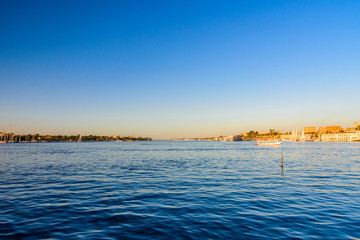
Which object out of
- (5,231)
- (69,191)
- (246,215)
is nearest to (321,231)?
(246,215)

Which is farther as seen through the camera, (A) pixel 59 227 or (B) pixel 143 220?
(B) pixel 143 220

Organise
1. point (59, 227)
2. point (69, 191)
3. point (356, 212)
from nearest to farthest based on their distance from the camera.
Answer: point (59, 227) < point (356, 212) < point (69, 191)

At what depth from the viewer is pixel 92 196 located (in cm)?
2203

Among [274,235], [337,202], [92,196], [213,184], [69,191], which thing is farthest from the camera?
[213,184]

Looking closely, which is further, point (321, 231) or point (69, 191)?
point (69, 191)

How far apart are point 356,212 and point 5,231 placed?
23.0 metres

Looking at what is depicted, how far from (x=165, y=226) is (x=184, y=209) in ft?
12.7

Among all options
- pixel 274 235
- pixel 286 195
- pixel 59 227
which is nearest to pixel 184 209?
pixel 274 235

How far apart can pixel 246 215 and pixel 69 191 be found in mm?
18264

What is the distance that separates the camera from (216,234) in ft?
41.5

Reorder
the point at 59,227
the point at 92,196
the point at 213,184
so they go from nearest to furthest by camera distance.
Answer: the point at 59,227 < the point at 92,196 < the point at 213,184

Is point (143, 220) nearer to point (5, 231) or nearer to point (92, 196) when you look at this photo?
point (5, 231)

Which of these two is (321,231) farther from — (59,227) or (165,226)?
(59,227)

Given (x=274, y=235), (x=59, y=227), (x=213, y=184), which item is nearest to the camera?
(x=274, y=235)
